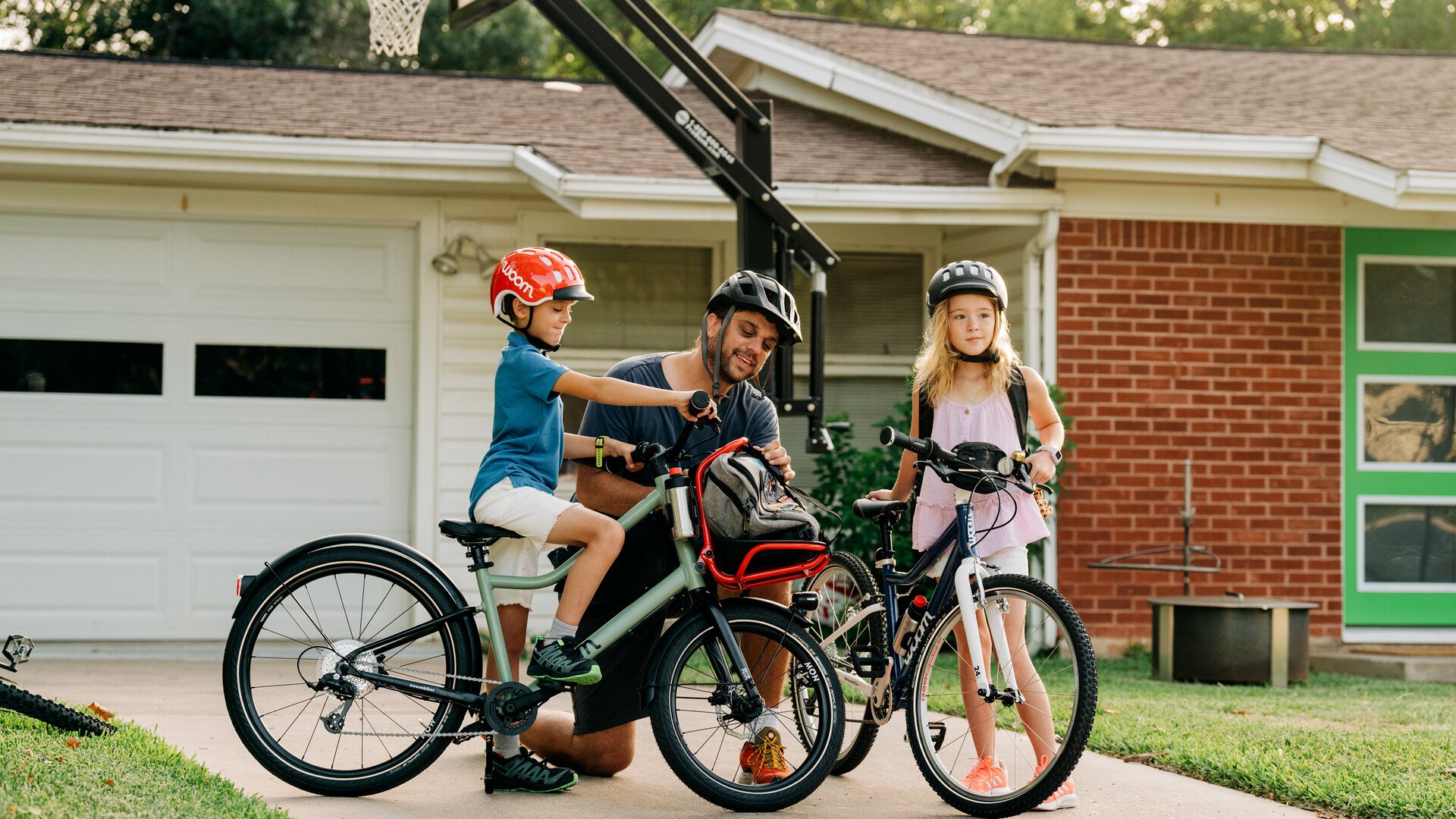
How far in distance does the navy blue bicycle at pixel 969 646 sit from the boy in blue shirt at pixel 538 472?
0.70 meters

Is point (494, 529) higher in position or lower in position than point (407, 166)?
lower

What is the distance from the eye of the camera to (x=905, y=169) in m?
8.91

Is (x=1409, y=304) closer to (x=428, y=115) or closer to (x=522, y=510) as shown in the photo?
(x=428, y=115)

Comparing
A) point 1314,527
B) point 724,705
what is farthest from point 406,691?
point 1314,527

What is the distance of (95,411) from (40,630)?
1303 mm

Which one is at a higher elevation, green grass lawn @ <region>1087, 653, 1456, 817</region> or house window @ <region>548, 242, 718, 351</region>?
house window @ <region>548, 242, 718, 351</region>

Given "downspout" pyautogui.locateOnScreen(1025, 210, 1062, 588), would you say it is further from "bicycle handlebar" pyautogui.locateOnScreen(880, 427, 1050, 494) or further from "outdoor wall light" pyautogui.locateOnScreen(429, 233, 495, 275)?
"bicycle handlebar" pyautogui.locateOnScreen(880, 427, 1050, 494)

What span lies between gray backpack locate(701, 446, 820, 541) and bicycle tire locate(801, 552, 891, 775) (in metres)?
0.29

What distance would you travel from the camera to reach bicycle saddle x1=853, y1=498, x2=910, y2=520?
445 cm

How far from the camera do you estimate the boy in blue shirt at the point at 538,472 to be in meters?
4.13

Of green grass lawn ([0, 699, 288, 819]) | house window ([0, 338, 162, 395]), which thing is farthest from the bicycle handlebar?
house window ([0, 338, 162, 395])

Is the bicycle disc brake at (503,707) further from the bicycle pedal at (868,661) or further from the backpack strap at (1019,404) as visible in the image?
the backpack strap at (1019,404)

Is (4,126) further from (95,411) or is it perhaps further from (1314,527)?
(1314,527)

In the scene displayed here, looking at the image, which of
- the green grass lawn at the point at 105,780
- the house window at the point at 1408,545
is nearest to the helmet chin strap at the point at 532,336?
the green grass lawn at the point at 105,780
